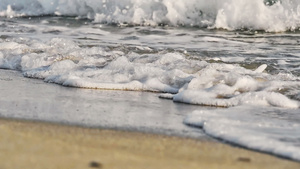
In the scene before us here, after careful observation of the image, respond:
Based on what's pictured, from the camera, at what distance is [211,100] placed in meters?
4.50

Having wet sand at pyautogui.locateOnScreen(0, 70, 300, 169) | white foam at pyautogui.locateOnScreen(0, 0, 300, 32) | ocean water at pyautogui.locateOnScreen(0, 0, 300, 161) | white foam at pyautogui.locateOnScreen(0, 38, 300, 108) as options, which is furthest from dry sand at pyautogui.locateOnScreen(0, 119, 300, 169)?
white foam at pyautogui.locateOnScreen(0, 0, 300, 32)

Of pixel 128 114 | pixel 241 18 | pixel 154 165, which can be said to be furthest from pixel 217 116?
pixel 241 18

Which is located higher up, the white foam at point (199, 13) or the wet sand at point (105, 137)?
the wet sand at point (105, 137)

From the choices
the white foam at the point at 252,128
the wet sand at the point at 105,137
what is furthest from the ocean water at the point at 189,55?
the wet sand at the point at 105,137

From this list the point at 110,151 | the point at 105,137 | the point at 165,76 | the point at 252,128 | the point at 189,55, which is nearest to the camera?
the point at 110,151

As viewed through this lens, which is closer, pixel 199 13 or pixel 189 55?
pixel 189 55

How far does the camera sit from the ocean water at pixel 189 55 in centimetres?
391

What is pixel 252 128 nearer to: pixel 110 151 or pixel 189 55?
pixel 110 151

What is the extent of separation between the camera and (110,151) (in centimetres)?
286

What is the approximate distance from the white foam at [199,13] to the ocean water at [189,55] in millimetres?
19

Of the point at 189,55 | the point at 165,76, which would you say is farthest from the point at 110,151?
the point at 189,55

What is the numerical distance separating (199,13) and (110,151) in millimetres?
9190

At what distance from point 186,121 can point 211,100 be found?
30.5 inches

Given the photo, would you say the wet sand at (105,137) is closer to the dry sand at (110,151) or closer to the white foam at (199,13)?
the dry sand at (110,151)
